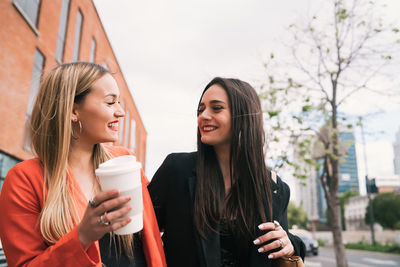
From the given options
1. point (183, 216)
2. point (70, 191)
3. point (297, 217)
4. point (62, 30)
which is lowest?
point (297, 217)

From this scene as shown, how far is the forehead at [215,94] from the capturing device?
223 centimetres

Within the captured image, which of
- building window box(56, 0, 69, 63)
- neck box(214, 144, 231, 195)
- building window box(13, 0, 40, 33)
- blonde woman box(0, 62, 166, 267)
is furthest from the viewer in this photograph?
building window box(56, 0, 69, 63)

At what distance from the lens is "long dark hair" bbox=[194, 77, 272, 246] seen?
207 centimetres

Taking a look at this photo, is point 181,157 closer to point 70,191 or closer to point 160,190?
point 160,190

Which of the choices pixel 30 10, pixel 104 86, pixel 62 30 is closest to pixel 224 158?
pixel 104 86

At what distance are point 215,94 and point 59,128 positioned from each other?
1124 millimetres

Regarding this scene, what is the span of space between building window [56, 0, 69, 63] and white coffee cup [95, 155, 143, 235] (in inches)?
431

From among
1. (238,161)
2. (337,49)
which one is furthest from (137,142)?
(238,161)

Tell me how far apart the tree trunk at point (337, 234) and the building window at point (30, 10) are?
396 inches

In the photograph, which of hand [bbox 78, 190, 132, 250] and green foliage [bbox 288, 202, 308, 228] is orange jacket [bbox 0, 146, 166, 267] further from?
green foliage [bbox 288, 202, 308, 228]

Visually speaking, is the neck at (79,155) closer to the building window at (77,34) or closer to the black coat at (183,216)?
the black coat at (183,216)

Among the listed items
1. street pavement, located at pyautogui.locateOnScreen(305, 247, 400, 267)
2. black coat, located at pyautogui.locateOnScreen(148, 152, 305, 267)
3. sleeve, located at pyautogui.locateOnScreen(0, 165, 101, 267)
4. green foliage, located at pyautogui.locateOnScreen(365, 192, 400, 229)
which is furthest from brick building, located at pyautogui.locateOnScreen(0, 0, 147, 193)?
green foliage, located at pyautogui.locateOnScreen(365, 192, 400, 229)

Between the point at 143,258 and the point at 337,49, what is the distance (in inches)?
334

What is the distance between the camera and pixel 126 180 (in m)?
1.19
